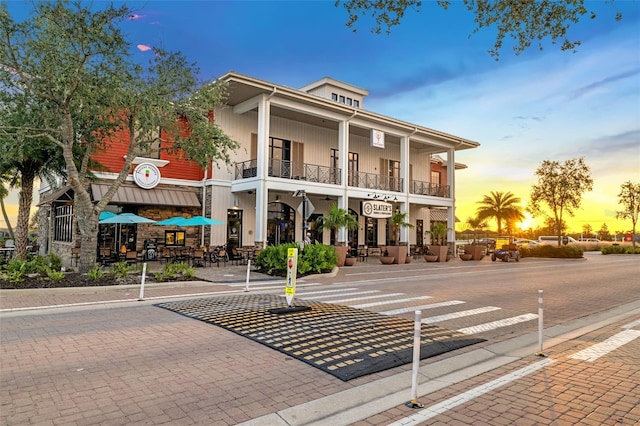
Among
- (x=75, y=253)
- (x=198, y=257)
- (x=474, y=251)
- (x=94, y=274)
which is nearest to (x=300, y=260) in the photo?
(x=198, y=257)

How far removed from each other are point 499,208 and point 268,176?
37.0 meters

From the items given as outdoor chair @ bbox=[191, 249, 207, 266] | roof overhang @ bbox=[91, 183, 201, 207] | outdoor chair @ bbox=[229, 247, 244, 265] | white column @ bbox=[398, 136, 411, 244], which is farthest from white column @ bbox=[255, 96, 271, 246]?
white column @ bbox=[398, 136, 411, 244]

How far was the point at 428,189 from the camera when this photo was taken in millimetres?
32812

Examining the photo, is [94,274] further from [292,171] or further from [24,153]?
[292,171]

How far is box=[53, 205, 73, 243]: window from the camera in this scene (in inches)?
841

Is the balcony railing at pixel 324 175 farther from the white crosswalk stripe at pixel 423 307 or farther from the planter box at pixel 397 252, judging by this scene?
the white crosswalk stripe at pixel 423 307

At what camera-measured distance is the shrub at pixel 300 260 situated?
55.3 ft

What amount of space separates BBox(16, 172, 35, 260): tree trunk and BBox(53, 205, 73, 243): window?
14.1 ft

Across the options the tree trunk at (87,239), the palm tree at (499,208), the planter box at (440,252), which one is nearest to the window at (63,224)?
the tree trunk at (87,239)

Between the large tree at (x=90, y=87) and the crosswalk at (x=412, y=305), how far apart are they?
6.42m

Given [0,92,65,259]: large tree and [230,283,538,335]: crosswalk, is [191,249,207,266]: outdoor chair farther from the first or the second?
[230,283,538,335]: crosswalk

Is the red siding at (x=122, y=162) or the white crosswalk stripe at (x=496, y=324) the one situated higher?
the red siding at (x=122, y=162)

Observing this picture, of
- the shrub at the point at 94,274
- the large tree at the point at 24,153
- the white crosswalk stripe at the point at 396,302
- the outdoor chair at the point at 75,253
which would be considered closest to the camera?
the white crosswalk stripe at the point at 396,302

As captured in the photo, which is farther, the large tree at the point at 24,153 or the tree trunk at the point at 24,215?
the tree trunk at the point at 24,215
